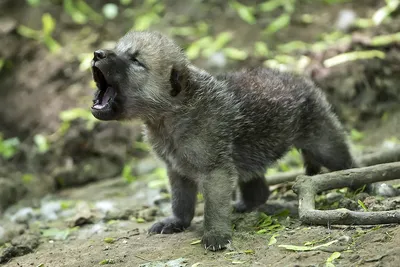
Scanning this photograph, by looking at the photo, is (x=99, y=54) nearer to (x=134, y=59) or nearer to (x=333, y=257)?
(x=134, y=59)

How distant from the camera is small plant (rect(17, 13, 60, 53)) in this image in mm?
11273

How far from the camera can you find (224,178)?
521 cm

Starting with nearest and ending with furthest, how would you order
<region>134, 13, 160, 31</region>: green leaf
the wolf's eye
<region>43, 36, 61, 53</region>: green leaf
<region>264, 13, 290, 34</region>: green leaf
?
the wolf's eye < <region>264, 13, 290, 34</region>: green leaf < <region>43, 36, 61, 53</region>: green leaf < <region>134, 13, 160, 31</region>: green leaf

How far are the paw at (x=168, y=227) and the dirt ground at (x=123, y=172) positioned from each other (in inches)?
5.0

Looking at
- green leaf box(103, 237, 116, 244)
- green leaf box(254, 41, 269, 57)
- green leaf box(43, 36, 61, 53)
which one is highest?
green leaf box(43, 36, 61, 53)

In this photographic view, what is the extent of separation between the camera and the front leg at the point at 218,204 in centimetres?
496

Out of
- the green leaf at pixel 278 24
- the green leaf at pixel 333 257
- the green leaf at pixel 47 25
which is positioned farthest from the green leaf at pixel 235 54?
the green leaf at pixel 333 257

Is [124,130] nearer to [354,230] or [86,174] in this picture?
[86,174]

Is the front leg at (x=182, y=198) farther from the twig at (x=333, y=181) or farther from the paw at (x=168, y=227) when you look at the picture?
the twig at (x=333, y=181)

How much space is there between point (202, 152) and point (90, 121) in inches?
205

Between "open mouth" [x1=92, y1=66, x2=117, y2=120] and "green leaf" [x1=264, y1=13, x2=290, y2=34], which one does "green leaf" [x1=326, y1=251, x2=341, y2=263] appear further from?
"green leaf" [x1=264, y1=13, x2=290, y2=34]

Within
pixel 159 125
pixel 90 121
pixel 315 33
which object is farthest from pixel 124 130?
pixel 159 125

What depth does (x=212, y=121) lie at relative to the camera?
5359 millimetres

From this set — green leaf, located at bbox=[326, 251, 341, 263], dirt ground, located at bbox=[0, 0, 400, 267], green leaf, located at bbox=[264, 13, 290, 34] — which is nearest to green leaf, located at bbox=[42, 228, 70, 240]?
dirt ground, located at bbox=[0, 0, 400, 267]
